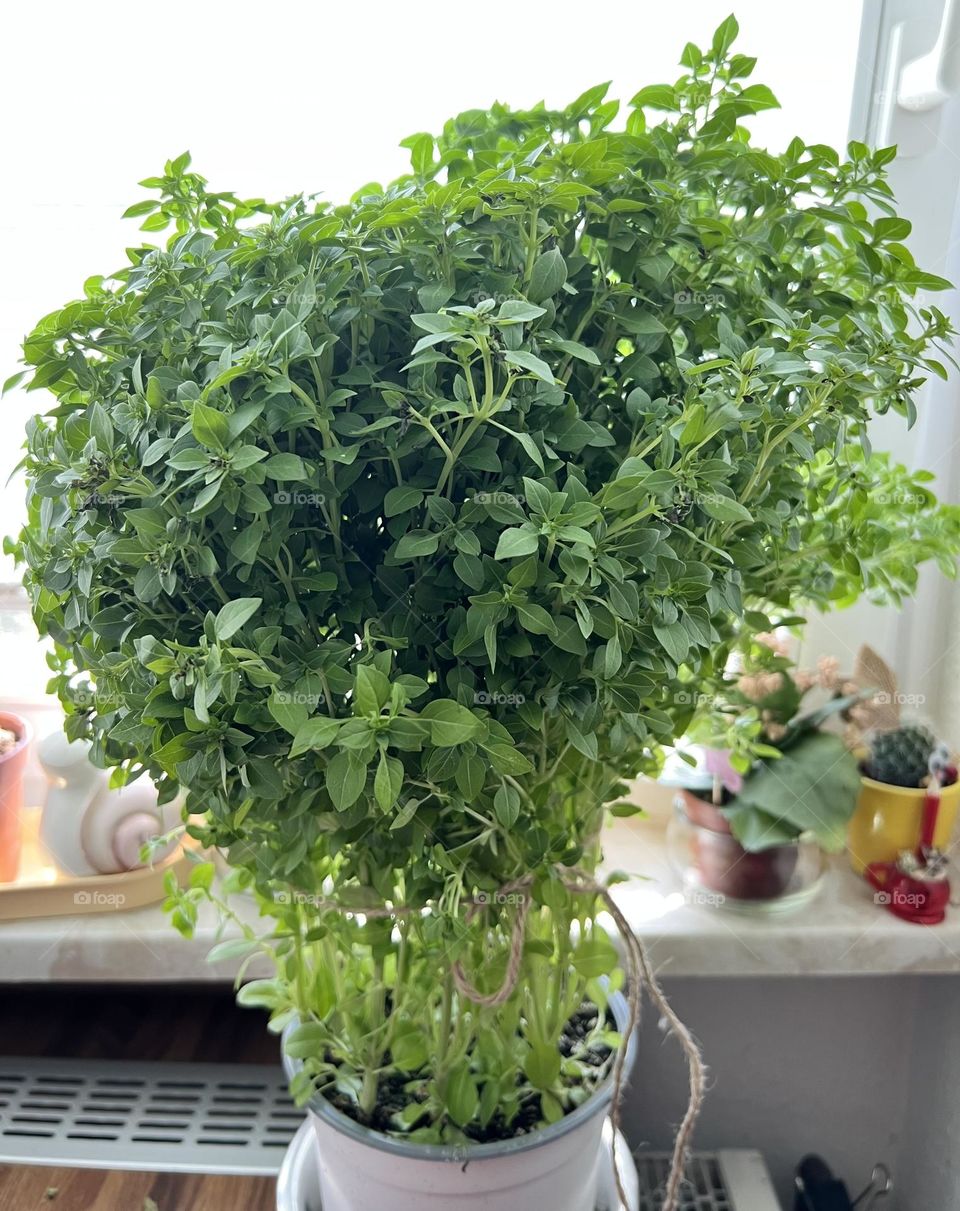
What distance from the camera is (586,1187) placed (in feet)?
2.42

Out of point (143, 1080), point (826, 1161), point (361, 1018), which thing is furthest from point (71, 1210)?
point (826, 1161)

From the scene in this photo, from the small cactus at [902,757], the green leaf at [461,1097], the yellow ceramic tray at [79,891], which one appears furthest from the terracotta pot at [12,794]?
the small cactus at [902,757]

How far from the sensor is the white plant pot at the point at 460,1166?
65 cm

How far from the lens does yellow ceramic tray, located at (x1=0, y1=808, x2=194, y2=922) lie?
3.34ft

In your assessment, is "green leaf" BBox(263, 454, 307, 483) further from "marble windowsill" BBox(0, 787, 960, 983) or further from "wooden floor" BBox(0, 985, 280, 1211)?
"wooden floor" BBox(0, 985, 280, 1211)

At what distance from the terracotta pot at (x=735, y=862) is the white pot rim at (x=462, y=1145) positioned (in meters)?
0.36

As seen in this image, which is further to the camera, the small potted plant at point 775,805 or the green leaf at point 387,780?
the small potted plant at point 775,805

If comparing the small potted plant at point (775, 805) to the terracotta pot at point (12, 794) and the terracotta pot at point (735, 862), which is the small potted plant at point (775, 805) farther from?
the terracotta pot at point (12, 794)

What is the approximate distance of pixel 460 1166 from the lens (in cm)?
66

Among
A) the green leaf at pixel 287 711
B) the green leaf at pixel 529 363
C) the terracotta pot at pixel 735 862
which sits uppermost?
the green leaf at pixel 529 363

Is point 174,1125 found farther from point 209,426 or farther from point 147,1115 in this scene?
point 209,426

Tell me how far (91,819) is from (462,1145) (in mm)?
540

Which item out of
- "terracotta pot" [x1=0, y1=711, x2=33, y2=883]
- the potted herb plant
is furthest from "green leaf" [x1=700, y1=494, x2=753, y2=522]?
"terracotta pot" [x1=0, y1=711, x2=33, y2=883]

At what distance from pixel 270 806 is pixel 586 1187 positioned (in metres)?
0.43
